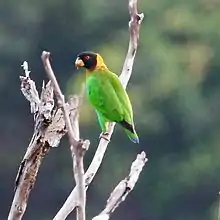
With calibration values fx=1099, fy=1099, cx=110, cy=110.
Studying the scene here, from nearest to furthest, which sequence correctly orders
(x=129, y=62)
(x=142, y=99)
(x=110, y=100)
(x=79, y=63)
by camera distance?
(x=129, y=62), (x=110, y=100), (x=79, y=63), (x=142, y=99)

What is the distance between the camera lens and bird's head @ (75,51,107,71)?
348cm

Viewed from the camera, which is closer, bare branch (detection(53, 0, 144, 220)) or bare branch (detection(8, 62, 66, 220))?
bare branch (detection(8, 62, 66, 220))

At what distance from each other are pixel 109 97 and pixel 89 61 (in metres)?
0.34

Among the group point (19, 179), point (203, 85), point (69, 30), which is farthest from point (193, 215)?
point (19, 179)

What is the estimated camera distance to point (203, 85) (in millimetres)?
16234

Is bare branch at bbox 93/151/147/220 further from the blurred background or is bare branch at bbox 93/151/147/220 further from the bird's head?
the blurred background

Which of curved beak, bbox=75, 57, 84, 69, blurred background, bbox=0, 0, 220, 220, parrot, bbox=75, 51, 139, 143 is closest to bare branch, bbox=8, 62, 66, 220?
parrot, bbox=75, 51, 139, 143

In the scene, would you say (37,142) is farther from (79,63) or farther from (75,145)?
(79,63)

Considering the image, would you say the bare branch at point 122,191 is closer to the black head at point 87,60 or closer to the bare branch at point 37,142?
the bare branch at point 37,142

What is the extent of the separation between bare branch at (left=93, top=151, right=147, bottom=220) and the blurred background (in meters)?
12.0

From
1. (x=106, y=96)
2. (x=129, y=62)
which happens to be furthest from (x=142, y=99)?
(x=129, y=62)

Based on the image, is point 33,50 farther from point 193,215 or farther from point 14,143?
point 193,215

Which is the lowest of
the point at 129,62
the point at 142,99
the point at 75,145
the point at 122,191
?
the point at 75,145

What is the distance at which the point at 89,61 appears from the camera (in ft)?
11.5
